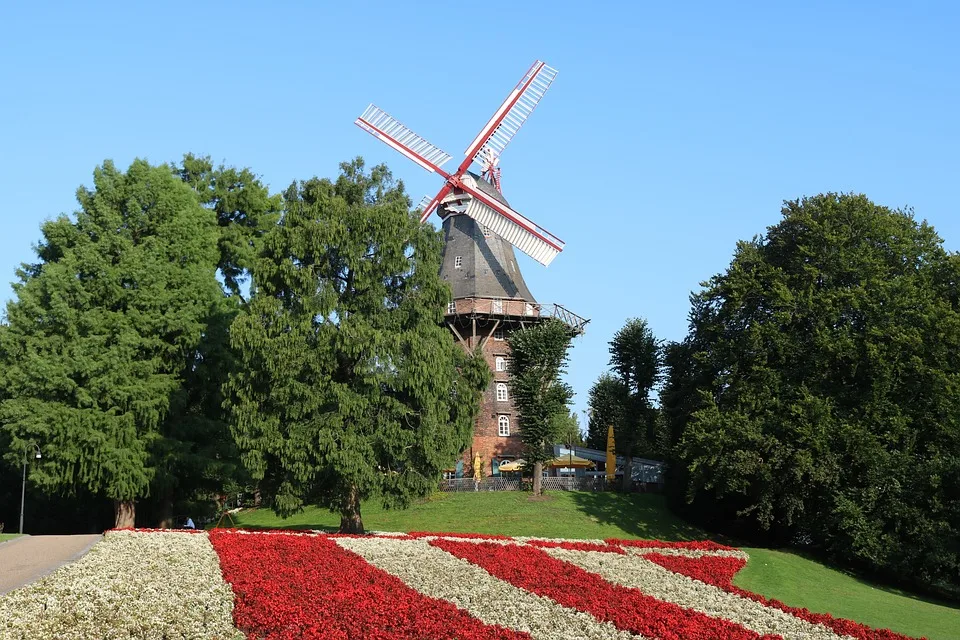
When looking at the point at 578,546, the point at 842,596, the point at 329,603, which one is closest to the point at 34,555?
the point at 329,603

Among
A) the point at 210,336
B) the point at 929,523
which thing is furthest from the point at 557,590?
the point at 210,336

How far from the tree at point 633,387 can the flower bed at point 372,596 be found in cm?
2613

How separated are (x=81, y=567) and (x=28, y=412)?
16.6 meters

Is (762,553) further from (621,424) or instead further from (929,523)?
(621,424)

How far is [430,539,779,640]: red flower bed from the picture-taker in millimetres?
15234

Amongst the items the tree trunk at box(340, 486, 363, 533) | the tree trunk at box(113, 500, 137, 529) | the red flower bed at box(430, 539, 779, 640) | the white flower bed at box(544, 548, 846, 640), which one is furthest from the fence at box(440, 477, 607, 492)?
the red flower bed at box(430, 539, 779, 640)

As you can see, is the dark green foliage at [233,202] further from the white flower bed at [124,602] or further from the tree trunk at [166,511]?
the white flower bed at [124,602]

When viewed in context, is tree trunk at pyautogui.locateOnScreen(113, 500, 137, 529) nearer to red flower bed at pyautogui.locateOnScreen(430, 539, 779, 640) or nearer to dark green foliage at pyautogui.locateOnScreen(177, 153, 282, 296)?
dark green foliage at pyautogui.locateOnScreen(177, 153, 282, 296)

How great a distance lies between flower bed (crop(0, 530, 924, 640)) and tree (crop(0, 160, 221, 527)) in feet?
30.8

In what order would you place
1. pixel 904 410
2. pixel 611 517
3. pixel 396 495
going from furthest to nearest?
pixel 611 517, pixel 904 410, pixel 396 495

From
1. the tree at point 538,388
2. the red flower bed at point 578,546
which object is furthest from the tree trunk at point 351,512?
the tree at point 538,388

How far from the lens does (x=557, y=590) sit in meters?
18.5

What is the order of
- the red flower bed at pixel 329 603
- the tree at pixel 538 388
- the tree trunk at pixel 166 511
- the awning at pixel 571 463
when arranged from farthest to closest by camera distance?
the awning at pixel 571 463 → the tree at pixel 538 388 → the tree trunk at pixel 166 511 → the red flower bed at pixel 329 603

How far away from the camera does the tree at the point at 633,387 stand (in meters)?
51.2
